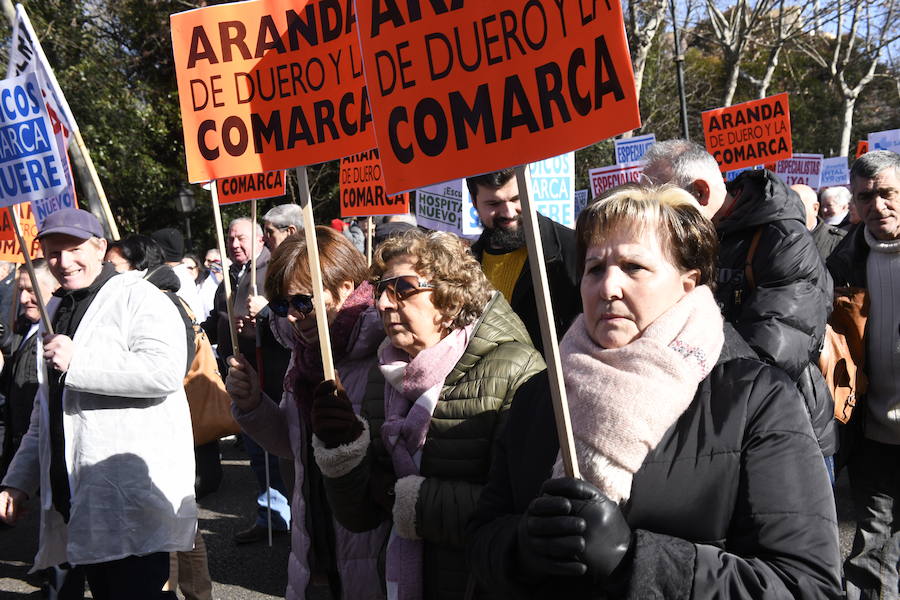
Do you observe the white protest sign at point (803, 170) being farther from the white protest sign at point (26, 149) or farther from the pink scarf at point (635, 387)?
the pink scarf at point (635, 387)

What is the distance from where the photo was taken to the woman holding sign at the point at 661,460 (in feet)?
5.59

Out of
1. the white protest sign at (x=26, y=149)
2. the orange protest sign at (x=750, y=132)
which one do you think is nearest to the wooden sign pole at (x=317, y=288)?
the white protest sign at (x=26, y=149)

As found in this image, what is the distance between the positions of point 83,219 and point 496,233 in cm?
174

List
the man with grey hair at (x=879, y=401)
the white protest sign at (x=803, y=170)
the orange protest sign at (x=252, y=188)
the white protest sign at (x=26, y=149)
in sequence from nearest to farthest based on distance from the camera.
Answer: the man with grey hair at (x=879, y=401) → the white protest sign at (x=26, y=149) → the orange protest sign at (x=252, y=188) → the white protest sign at (x=803, y=170)

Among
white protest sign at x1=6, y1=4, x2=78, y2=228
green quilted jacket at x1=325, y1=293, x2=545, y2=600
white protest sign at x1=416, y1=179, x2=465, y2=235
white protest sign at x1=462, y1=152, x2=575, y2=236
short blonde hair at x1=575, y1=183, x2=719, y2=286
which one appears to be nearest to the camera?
short blonde hair at x1=575, y1=183, x2=719, y2=286

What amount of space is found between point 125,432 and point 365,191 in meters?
3.93

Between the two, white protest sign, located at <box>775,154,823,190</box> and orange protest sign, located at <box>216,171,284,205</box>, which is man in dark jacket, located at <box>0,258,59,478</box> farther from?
white protest sign, located at <box>775,154,823,190</box>

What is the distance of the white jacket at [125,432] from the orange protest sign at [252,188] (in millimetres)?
1480

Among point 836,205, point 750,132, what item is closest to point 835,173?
point 750,132

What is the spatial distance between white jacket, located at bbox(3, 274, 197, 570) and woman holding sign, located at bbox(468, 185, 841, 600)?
1.98 metres

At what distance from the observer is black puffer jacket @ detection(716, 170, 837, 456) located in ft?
10.5

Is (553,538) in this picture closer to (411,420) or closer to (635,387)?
(635,387)

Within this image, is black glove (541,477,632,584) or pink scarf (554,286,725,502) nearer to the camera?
black glove (541,477,632,584)

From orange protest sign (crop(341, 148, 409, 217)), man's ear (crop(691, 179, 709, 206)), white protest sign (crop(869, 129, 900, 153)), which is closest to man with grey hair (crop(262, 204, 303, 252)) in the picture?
orange protest sign (crop(341, 148, 409, 217))
